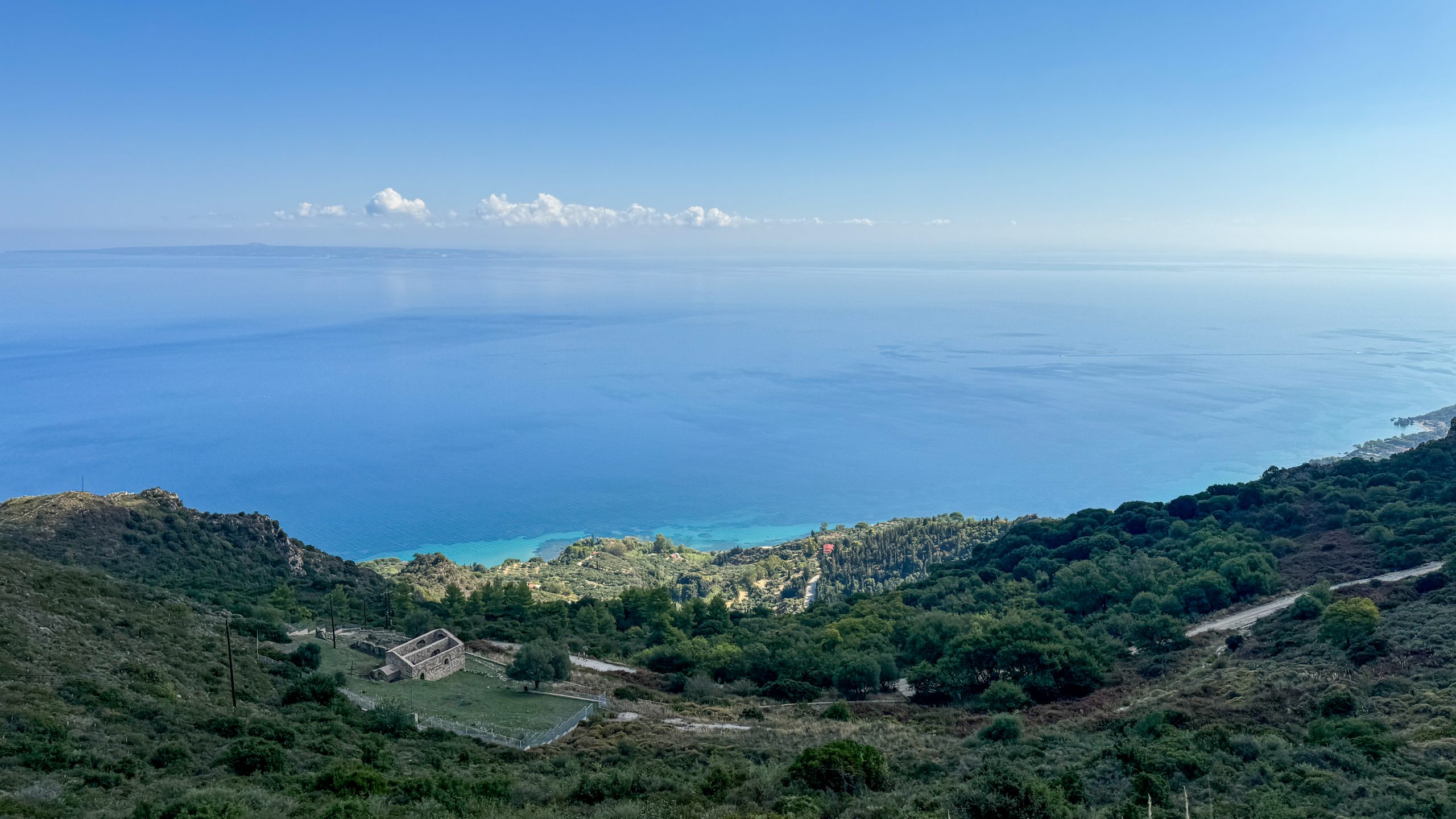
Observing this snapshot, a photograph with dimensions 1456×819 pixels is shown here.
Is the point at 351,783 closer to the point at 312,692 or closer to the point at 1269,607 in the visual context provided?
the point at 312,692

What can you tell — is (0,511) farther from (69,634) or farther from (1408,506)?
(1408,506)

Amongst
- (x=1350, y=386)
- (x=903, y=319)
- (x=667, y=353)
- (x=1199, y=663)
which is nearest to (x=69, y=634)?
(x=1199, y=663)

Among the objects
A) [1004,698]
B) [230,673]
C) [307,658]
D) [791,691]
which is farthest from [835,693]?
[230,673]

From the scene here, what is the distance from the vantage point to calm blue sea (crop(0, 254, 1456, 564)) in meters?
68.7

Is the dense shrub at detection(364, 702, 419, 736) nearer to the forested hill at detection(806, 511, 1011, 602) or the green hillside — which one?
the green hillside

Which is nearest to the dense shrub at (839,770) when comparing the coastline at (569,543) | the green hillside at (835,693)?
the green hillside at (835,693)

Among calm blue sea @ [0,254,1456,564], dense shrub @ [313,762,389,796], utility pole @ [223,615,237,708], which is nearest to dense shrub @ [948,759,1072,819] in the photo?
dense shrub @ [313,762,389,796]

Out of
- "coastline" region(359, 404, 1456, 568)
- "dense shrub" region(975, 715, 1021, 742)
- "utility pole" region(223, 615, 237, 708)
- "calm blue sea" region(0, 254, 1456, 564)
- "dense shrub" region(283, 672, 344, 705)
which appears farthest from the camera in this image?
"calm blue sea" region(0, 254, 1456, 564)

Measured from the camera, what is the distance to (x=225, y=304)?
183m

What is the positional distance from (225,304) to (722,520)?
16719cm

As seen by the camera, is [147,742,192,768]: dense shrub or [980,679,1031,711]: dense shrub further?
[980,679,1031,711]: dense shrub

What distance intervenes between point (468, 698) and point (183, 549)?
69.0 feet

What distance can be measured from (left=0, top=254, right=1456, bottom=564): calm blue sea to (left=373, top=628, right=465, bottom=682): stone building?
39.8 m

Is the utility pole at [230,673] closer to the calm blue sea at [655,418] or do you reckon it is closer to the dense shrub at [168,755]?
the dense shrub at [168,755]
